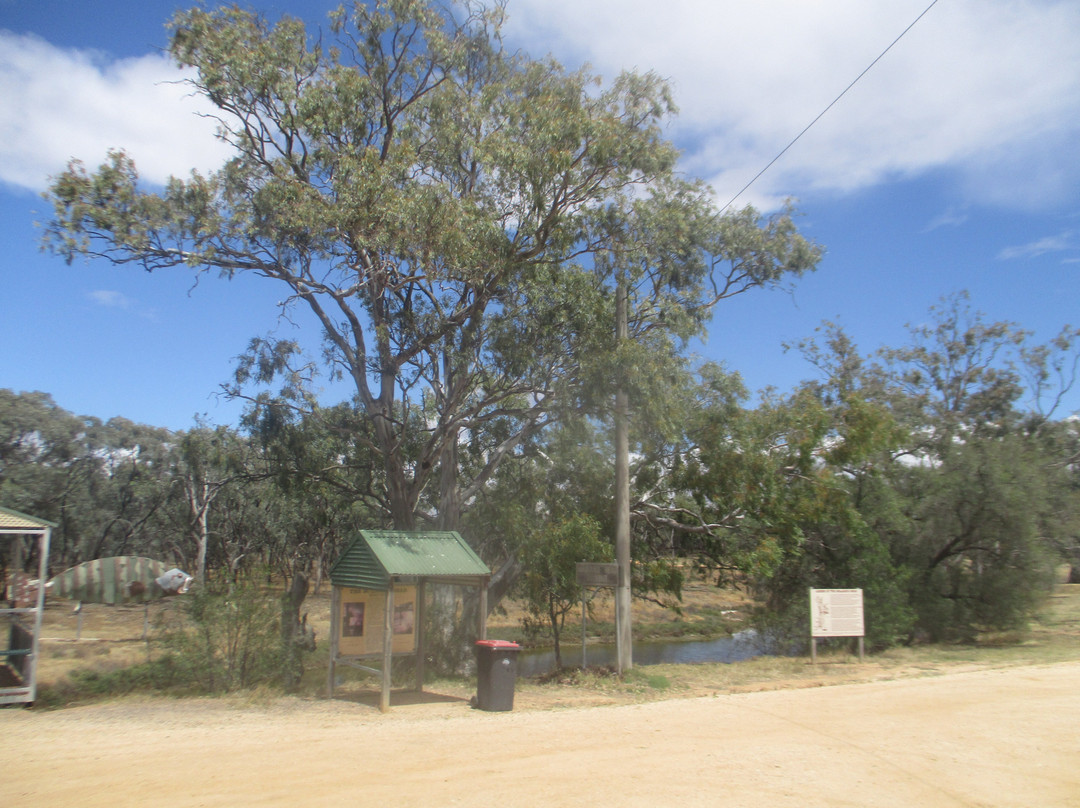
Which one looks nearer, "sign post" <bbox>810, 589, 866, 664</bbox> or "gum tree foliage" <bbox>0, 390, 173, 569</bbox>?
"sign post" <bbox>810, 589, 866, 664</bbox>

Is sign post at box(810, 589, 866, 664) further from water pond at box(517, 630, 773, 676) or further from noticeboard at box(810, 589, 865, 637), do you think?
water pond at box(517, 630, 773, 676)

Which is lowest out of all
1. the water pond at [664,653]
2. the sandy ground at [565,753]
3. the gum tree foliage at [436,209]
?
the water pond at [664,653]

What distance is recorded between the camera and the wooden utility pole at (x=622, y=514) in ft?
49.4

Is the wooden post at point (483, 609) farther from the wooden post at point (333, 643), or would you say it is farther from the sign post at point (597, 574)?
the wooden post at point (333, 643)

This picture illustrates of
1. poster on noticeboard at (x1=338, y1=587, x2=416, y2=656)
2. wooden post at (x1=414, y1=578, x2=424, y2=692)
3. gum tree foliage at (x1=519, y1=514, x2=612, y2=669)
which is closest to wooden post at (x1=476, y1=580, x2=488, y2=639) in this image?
wooden post at (x1=414, y1=578, x2=424, y2=692)

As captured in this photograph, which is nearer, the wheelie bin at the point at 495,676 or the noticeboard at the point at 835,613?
the wheelie bin at the point at 495,676

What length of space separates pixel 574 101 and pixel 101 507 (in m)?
40.0

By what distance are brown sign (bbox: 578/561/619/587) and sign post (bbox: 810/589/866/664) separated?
467 centimetres

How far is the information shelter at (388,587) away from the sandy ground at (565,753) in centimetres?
103

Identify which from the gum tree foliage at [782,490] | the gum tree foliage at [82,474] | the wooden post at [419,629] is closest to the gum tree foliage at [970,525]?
the gum tree foliage at [782,490]

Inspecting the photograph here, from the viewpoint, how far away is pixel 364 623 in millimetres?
13312

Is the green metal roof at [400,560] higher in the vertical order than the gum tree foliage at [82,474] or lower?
lower

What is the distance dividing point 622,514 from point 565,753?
728 cm

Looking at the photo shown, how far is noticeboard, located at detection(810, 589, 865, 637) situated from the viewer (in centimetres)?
1641
